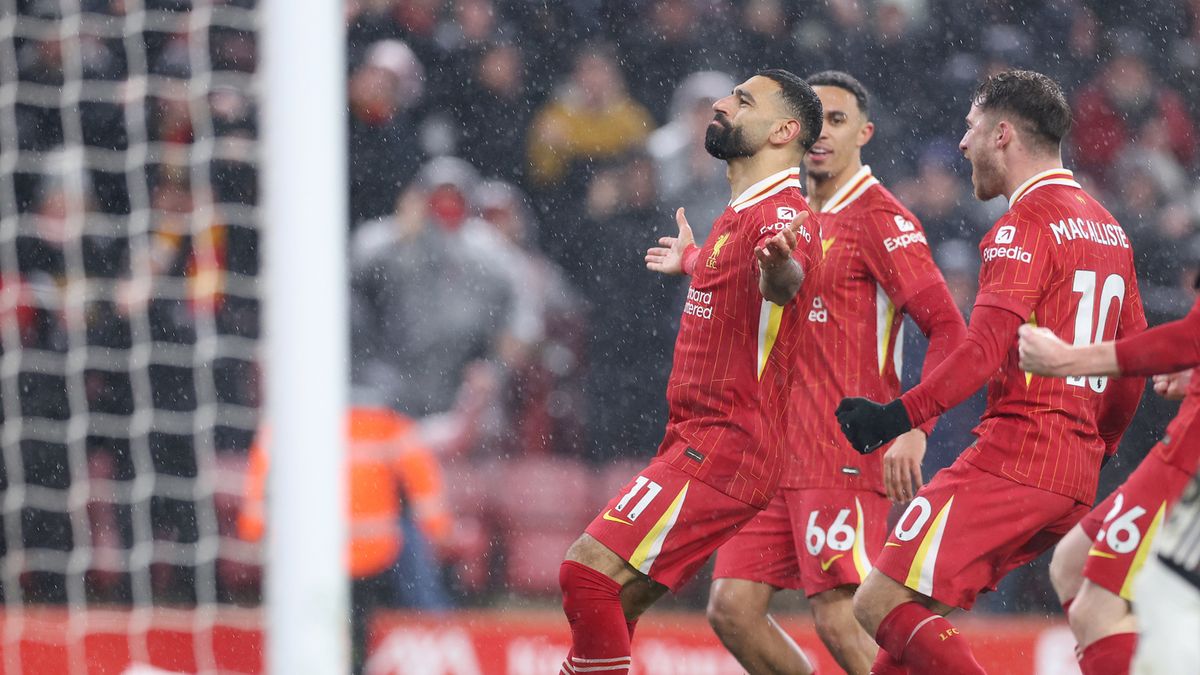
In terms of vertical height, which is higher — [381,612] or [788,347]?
[788,347]

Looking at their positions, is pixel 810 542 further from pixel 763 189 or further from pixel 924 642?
pixel 763 189

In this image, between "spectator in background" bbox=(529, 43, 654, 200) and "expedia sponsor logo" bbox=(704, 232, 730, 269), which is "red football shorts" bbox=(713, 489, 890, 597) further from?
"spectator in background" bbox=(529, 43, 654, 200)

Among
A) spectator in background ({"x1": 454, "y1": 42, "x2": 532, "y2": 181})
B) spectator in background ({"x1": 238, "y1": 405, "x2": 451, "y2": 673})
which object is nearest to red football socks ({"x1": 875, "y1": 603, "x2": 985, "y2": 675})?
spectator in background ({"x1": 238, "y1": 405, "x2": 451, "y2": 673})

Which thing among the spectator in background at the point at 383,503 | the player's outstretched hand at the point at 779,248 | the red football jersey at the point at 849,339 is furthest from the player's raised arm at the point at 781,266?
the spectator in background at the point at 383,503

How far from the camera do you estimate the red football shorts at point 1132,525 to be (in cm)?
371

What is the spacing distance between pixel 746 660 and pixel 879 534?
0.60 metres

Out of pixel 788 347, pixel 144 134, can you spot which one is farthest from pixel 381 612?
pixel 788 347

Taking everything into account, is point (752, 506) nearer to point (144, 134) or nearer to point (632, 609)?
point (632, 609)

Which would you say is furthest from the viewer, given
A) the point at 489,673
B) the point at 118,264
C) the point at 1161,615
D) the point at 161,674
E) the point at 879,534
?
the point at 118,264

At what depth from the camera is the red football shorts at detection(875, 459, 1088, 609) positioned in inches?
169

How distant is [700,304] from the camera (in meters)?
4.71

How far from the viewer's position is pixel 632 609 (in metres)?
4.66

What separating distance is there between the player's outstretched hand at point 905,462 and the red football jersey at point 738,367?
34cm

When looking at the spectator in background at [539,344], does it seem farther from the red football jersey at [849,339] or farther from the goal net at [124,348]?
the red football jersey at [849,339]
